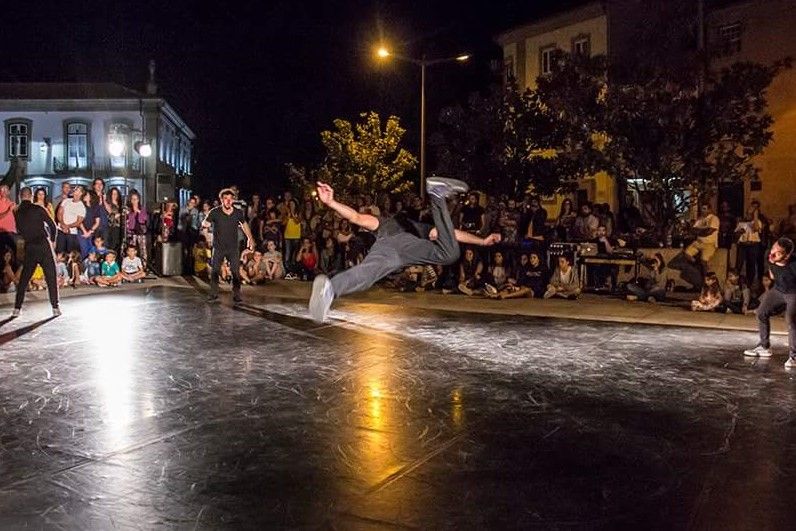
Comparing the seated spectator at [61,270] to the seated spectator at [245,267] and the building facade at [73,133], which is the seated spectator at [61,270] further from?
the building facade at [73,133]

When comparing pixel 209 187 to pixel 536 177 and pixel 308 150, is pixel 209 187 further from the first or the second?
pixel 536 177

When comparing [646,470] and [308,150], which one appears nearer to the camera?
[646,470]

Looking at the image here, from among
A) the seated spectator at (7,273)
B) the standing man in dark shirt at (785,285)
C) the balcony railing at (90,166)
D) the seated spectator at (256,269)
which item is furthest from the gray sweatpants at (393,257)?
the balcony railing at (90,166)

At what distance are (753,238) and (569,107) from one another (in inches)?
197

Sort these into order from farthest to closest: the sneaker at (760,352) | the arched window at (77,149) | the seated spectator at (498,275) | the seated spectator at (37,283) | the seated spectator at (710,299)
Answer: the arched window at (77,149) → the seated spectator at (37,283) → the seated spectator at (498,275) → the seated spectator at (710,299) → the sneaker at (760,352)

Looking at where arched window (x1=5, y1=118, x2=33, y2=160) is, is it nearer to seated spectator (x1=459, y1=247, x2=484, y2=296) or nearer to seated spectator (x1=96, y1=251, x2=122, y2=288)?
seated spectator (x1=96, y1=251, x2=122, y2=288)

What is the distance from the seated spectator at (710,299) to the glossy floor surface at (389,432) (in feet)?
9.43

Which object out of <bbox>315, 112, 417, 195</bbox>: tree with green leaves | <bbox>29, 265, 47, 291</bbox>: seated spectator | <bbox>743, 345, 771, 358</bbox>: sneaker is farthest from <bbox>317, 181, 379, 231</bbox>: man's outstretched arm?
<bbox>315, 112, 417, 195</bbox>: tree with green leaves

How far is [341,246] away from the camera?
1800 cm

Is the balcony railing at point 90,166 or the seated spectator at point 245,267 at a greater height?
the balcony railing at point 90,166

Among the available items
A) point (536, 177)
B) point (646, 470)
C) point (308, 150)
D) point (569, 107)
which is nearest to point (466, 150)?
point (536, 177)

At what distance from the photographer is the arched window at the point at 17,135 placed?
46.9 metres

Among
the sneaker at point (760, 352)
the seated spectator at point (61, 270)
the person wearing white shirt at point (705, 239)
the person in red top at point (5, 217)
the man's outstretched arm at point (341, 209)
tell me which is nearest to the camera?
the man's outstretched arm at point (341, 209)

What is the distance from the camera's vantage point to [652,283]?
14.9 metres
